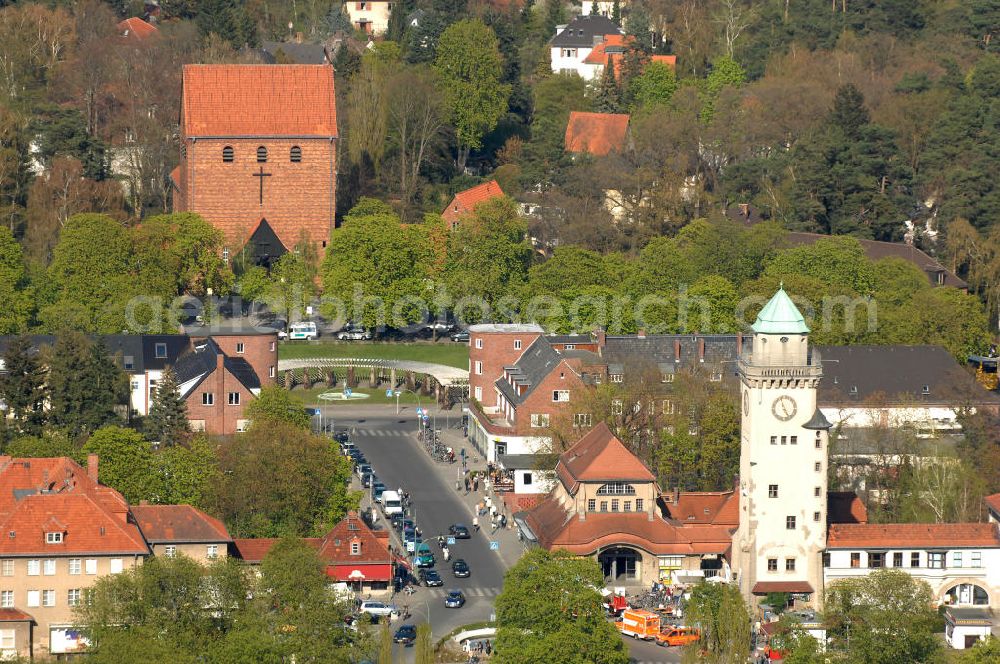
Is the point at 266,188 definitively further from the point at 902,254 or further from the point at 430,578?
the point at 430,578

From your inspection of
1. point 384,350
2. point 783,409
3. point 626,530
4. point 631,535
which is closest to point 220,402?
point 384,350

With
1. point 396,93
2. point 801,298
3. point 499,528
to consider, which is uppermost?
point 396,93

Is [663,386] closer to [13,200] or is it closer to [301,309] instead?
[301,309]

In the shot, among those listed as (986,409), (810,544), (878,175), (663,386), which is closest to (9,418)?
(663,386)

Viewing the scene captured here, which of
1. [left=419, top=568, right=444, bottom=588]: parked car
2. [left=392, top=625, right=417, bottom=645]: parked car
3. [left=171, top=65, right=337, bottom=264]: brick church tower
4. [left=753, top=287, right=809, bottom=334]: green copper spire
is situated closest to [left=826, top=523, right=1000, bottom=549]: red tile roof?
[left=753, top=287, right=809, bottom=334]: green copper spire

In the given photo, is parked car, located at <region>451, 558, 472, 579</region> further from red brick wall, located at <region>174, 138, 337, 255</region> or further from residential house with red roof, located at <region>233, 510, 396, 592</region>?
red brick wall, located at <region>174, 138, 337, 255</region>

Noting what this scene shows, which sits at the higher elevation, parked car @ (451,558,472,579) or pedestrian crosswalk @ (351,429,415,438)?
pedestrian crosswalk @ (351,429,415,438)
